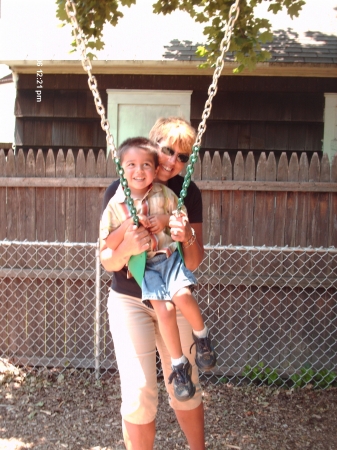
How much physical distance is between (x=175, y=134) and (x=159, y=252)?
0.55m

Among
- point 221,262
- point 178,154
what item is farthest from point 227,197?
point 178,154

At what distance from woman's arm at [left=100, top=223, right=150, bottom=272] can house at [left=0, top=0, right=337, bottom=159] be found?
14.3 feet

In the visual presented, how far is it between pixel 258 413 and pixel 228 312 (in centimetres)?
91

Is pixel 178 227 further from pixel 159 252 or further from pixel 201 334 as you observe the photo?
pixel 201 334

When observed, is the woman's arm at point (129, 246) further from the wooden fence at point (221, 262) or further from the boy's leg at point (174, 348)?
the wooden fence at point (221, 262)

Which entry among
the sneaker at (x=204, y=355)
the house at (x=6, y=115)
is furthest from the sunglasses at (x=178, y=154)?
the house at (x=6, y=115)

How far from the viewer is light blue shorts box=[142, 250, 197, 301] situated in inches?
83.4

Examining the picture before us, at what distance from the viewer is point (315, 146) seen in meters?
6.27

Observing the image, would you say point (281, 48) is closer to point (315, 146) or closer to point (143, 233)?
point (315, 146)

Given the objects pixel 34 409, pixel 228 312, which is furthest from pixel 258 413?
pixel 34 409

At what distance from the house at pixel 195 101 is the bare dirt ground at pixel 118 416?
3236 millimetres

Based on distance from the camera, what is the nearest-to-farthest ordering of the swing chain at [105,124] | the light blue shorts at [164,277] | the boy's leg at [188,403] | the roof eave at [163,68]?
1. the swing chain at [105,124]
2. the light blue shorts at [164,277]
3. the boy's leg at [188,403]
4. the roof eave at [163,68]

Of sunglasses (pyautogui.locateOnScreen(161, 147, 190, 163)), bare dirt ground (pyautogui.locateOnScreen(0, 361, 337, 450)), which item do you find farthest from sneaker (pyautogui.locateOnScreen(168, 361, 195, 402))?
bare dirt ground (pyautogui.locateOnScreen(0, 361, 337, 450))

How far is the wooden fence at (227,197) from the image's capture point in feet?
14.2
